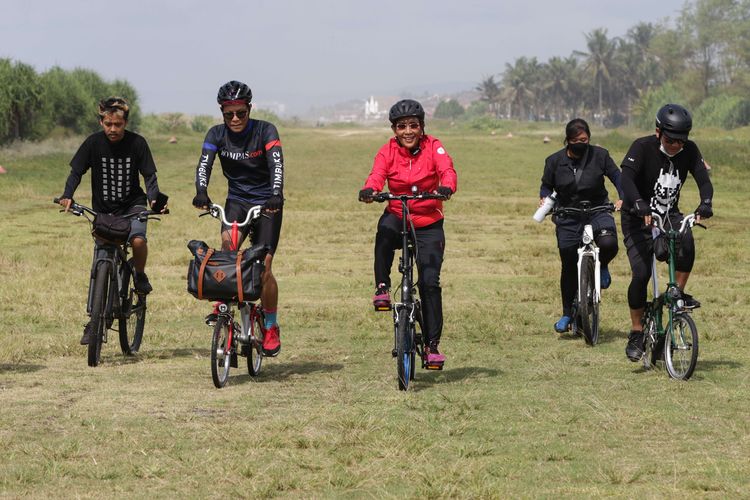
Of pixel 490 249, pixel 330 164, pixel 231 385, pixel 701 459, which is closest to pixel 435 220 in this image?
pixel 231 385

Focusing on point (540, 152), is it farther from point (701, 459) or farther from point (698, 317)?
point (701, 459)

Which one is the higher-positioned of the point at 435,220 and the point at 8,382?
the point at 435,220

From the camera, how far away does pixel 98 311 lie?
32.6ft

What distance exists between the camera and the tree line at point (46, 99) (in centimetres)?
5872

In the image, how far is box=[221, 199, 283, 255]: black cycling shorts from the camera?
9445 millimetres

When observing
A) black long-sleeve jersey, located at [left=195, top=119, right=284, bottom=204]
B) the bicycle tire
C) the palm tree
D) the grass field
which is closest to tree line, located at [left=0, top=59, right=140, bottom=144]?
the grass field

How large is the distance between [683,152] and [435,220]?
1.96m

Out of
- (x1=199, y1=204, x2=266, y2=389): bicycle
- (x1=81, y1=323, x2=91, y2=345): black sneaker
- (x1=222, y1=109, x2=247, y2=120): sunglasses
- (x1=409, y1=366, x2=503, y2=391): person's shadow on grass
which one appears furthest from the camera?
(x1=81, y1=323, x2=91, y2=345): black sneaker

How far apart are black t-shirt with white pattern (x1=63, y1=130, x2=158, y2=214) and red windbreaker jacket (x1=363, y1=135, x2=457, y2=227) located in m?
2.01

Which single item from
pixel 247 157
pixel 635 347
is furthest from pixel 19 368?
pixel 635 347

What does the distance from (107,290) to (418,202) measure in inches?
106

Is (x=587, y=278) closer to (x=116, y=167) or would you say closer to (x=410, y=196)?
(x=410, y=196)

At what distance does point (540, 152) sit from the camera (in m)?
66.2

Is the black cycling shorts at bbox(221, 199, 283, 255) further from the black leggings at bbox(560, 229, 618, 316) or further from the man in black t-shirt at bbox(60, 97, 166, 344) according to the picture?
the black leggings at bbox(560, 229, 618, 316)
